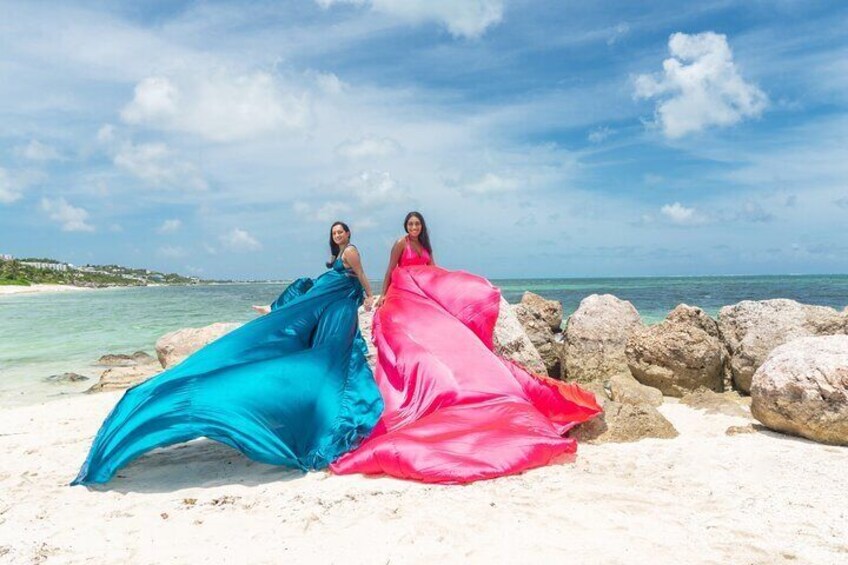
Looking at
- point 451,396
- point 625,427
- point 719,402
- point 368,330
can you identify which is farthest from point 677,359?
point 368,330

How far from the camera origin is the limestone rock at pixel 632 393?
791 cm

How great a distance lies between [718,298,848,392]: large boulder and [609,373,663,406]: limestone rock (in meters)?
1.34

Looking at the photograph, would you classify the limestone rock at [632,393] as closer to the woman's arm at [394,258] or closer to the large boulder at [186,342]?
the woman's arm at [394,258]

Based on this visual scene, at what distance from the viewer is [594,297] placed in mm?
10727

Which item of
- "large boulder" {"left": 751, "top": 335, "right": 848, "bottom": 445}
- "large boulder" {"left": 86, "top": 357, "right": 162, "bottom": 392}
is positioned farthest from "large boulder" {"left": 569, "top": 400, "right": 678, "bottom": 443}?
"large boulder" {"left": 86, "top": 357, "right": 162, "bottom": 392}

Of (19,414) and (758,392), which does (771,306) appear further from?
(19,414)

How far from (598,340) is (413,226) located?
157 inches

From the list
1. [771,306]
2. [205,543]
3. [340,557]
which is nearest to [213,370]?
[205,543]

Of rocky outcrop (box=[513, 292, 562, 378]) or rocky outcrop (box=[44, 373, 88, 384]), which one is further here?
rocky outcrop (box=[44, 373, 88, 384])

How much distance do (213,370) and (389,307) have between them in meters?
2.18

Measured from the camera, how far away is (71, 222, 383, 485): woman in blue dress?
16.8ft

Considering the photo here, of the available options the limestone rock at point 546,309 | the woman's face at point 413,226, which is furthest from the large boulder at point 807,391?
the limestone rock at point 546,309

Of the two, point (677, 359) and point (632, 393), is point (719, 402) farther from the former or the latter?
point (632, 393)

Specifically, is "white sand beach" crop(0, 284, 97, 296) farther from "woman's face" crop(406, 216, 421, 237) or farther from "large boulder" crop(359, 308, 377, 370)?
"woman's face" crop(406, 216, 421, 237)
